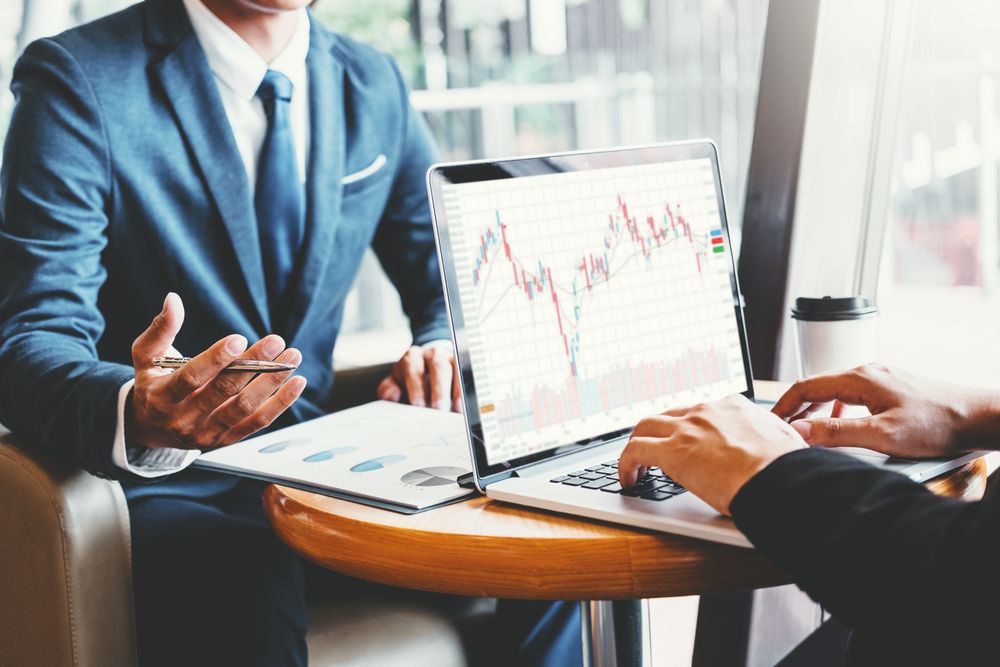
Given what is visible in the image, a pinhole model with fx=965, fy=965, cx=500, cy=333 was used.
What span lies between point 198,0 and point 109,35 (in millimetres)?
146

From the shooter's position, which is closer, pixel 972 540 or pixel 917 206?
pixel 972 540

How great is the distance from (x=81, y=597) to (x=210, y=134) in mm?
695

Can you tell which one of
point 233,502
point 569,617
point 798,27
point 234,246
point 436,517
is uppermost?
point 798,27

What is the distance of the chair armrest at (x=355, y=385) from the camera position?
166 cm

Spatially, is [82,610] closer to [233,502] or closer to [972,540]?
[233,502]

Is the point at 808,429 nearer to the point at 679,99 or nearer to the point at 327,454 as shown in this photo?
the point at 327,454

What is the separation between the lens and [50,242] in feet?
4.27

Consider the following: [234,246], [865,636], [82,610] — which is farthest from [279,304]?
[865,636]

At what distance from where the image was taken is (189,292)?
1.43 m

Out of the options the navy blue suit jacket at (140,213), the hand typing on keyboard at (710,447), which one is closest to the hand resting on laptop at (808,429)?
the hand typing on keyboard at (710,447)

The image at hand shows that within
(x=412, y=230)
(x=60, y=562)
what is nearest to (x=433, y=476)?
(x=60, y=562)

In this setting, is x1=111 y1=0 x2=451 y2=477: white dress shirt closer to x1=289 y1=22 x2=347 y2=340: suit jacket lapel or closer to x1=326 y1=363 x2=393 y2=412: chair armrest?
x1=289 y1=22 x2=347 y2=340: suit jacket lapel

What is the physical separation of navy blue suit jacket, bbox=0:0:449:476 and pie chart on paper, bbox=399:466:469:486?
36 cm

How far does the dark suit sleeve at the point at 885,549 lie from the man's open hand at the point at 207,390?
467 millimetres
